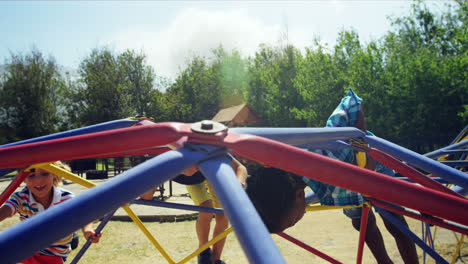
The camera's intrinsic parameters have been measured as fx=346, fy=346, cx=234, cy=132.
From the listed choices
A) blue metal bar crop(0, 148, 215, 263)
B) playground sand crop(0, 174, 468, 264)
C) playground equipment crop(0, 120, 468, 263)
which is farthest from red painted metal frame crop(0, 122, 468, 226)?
playground sand crop(0, 174, 468, 264)

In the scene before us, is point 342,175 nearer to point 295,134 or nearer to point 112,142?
point 295,134

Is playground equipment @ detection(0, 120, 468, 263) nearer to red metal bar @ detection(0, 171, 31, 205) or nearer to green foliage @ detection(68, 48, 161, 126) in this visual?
red metal bar @ detection(0, 171, 31, 205)

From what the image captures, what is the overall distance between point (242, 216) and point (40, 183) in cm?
215

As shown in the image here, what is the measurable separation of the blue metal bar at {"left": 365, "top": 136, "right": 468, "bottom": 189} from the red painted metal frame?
447 mm

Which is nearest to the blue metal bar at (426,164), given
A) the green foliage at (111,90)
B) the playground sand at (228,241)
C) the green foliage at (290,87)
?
the playground sand at (228,241)

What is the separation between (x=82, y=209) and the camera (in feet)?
1.98

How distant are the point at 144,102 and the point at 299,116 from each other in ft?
36.8

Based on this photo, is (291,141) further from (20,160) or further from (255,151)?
(20,160)

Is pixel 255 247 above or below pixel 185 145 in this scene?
below

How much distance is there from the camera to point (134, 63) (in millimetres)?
22469

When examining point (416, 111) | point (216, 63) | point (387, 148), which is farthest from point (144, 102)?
point (387, 148)

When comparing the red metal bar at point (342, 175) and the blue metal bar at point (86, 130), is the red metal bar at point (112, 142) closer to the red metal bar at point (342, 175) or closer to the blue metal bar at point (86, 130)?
the red metal bar at point (342, 175)

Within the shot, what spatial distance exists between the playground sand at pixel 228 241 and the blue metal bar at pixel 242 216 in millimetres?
3114

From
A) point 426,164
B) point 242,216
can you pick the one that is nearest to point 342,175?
point 242,216
